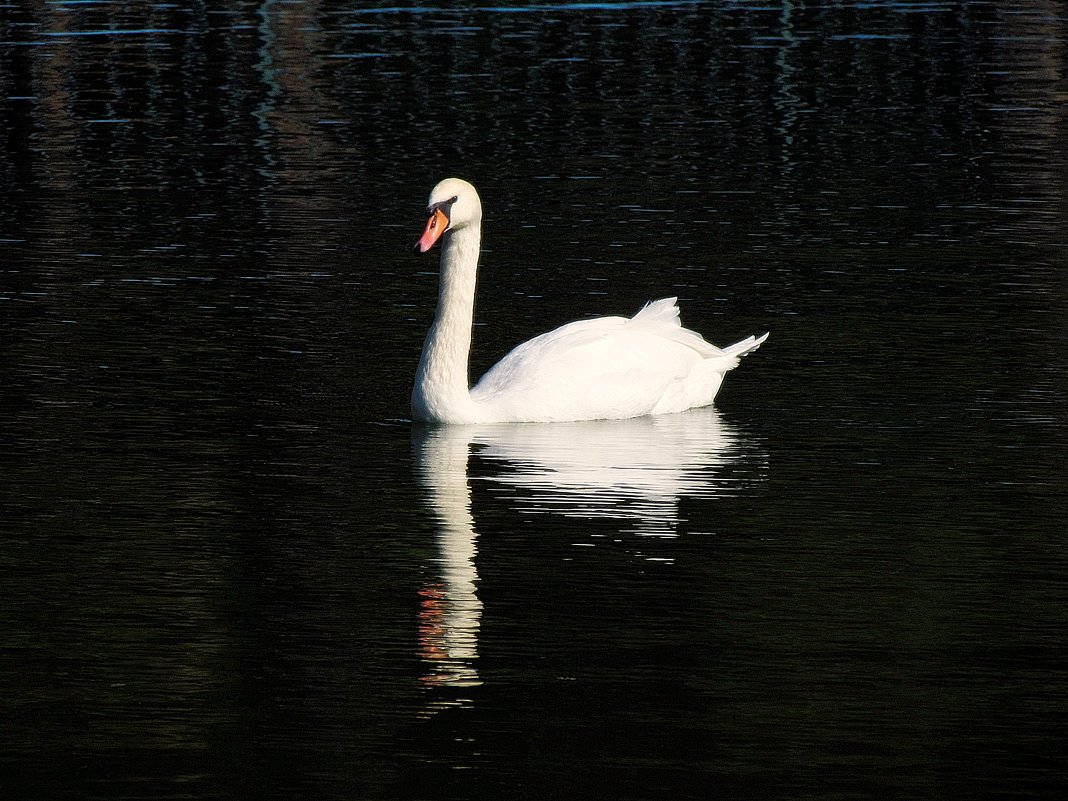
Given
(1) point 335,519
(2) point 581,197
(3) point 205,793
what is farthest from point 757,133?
(3) point 205,793

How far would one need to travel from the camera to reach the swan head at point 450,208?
13.2 metres

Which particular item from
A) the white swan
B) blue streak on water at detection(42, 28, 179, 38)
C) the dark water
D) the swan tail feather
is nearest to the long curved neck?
the white swan

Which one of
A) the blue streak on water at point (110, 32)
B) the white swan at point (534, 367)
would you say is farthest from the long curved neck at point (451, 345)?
the blue streak on water at point (110, 32)

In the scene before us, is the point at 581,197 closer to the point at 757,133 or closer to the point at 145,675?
the point at 757,133

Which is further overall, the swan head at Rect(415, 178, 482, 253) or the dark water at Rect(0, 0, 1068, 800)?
the swan head at Rect(415, 178, 482, 253)

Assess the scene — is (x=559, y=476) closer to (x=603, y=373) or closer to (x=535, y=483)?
(x=535, y=483)

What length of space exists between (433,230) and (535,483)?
79.3 inches

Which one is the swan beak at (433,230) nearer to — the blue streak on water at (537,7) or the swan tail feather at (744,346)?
the swan tail feather at (744,346)

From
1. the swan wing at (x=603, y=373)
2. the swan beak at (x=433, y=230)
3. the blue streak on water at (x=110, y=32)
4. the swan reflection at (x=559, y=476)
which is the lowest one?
the swan reflection at (x=559, y=476)

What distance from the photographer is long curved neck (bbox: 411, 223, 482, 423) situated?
43.8ft

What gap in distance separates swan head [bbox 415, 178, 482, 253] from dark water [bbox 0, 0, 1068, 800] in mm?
1211

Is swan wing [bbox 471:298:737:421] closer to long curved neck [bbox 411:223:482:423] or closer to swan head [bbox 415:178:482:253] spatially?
long curved neck [bbox 411:223:482:423]

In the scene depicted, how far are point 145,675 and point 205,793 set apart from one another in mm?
1272

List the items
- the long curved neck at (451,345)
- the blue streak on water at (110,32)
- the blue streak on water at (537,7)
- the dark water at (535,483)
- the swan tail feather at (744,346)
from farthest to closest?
the blue streak on water at (537,7) → the blue streak on water at (110,32) → the swan tail feather at (744,346) → the long curved neck at (451,345) → the dark water at (535,483)
